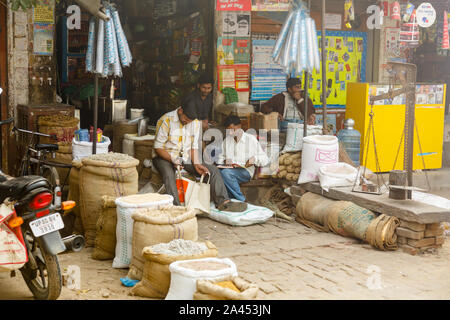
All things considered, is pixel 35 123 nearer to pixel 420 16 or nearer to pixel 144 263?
pixel 144 263

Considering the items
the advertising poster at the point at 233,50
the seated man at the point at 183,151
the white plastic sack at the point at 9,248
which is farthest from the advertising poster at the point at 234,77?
the white plastic sack at the point at 9,248

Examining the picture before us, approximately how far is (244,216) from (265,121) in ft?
7.08

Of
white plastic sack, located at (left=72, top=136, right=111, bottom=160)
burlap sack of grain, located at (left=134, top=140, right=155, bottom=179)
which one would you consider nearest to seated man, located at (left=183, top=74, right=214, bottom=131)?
burlap sack of grain, located at (left=134, top=140, right=155, bottom=179)

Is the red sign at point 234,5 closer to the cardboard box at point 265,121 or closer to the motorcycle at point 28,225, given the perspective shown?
the cardboard box at point 265,121

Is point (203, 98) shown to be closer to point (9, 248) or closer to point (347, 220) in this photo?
point (347, 220)

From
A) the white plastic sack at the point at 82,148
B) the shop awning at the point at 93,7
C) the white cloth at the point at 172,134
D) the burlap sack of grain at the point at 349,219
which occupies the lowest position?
the burlap sack of grain at the point at 349,219

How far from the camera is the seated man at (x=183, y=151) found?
7.81 m

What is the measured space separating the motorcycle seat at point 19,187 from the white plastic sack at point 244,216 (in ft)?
10.7

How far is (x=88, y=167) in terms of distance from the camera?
251 inches

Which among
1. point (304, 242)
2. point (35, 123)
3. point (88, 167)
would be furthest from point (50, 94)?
point (304, 242)

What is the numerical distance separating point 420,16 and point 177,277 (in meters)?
6.84

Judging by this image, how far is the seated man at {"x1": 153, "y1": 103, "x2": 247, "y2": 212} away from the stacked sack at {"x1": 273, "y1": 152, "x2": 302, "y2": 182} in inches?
35.9

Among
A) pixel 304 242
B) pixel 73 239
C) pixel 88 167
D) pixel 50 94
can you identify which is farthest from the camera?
pixel 50 94

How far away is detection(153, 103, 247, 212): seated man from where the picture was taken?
7.81 m
